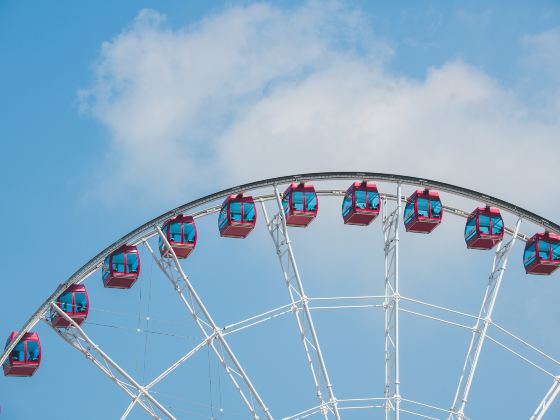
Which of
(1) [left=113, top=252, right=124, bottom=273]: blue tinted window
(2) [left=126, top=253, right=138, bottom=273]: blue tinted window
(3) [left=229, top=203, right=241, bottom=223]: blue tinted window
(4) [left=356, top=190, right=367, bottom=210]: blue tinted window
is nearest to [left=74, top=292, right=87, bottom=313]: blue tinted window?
(1) [left=113, top=252, right=124, bottom=273]: blue tinted window

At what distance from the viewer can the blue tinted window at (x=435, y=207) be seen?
240 feet

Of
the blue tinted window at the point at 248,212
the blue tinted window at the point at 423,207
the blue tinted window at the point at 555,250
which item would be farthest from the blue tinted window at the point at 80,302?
the blue tinted window at the point at 555,250

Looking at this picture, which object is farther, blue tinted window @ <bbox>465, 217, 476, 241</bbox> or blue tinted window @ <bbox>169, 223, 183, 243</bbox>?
blue tinted window @ <bbox>465, 217, 476, 241</bbox>

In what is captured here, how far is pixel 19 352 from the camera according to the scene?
73.8 m

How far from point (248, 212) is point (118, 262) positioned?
237 inches

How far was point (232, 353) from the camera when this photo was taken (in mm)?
69688

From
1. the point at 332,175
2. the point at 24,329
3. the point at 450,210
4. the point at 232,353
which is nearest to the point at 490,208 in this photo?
the point at 450,210

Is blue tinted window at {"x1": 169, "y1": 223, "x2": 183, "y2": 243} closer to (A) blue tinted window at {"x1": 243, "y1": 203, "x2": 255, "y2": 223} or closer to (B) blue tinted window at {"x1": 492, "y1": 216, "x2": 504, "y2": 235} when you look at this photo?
(A) blue tinted window at {"x1": 243, "y1": 203, "x2": 255, "y2": 223}

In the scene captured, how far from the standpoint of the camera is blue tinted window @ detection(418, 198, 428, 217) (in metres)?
72.9

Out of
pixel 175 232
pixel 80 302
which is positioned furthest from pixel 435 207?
pixel 80 302

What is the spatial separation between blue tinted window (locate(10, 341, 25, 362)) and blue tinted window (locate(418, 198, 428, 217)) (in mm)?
18232

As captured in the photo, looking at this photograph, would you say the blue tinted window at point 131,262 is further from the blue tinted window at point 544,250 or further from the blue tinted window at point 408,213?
the blue tinted window at point 544,250

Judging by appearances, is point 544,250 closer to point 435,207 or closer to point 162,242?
point 435,207

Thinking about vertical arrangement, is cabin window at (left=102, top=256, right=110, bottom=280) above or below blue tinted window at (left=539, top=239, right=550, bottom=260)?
above
